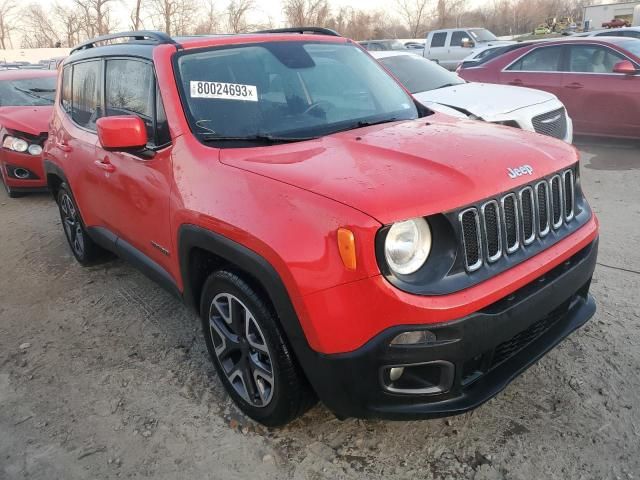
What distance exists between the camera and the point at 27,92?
8.30 metres

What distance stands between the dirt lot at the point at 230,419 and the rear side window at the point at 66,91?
5.54ft

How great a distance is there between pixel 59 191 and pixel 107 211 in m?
1.51

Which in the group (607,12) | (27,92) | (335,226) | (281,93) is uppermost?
(607,12)

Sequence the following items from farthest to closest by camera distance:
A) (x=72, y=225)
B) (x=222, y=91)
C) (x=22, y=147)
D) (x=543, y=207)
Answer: (x=22, y=147)
(x=72, y=225)
(x=222, y=91)
(x=543, y=207)

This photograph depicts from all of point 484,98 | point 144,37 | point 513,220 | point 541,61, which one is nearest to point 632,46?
point 541,61

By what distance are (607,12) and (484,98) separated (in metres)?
46.4

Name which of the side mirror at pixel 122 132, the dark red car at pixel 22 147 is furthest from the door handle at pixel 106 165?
the dark red car at pixel 22 147

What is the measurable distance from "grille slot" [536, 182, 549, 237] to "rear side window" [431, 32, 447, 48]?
1807cm

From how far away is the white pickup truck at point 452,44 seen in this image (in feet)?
60.2

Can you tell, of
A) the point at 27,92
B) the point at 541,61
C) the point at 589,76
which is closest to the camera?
the point at 589,76

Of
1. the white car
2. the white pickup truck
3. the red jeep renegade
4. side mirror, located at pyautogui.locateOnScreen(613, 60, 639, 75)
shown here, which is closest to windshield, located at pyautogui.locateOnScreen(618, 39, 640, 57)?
side mirror, located at pyautogui.locateOnScreen(613, 60, 639, 75)

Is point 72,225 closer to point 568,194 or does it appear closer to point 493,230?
point 493,230

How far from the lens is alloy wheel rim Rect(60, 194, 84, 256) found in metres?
4.68

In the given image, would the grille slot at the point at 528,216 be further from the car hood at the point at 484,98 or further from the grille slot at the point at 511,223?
the car hood at the point at 484,98
